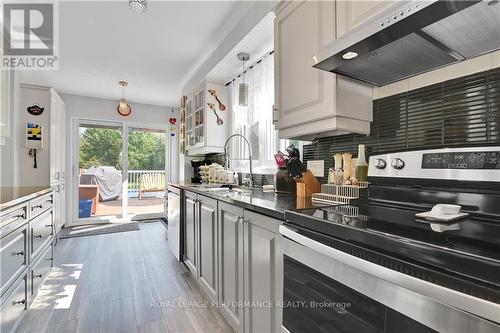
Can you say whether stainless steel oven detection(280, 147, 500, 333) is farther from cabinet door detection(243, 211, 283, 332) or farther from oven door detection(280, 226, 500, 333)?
cabinet door detection(243, 211, 283, 332)

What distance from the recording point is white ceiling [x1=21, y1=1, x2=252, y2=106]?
7.19 ft

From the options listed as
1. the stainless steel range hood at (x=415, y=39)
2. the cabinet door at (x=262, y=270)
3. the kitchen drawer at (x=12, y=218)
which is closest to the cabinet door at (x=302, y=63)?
the stainless steel range hood at (x=415, y=39)

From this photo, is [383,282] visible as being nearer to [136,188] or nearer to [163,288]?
[163,288]

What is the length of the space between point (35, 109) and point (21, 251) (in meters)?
2.40

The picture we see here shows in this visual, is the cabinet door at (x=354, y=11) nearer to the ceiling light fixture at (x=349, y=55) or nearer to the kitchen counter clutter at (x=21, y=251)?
the ceiling light fixture at (x=349, y=55)

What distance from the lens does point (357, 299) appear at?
0.71 meters

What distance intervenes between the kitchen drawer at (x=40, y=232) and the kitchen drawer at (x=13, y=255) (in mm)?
144

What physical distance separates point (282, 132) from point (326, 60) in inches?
24.1

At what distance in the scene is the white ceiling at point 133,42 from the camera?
2.19 meters

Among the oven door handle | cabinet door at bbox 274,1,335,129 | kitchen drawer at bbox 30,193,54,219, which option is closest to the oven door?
the oven door handle

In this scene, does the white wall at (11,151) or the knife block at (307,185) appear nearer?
the knife block at (307,185)

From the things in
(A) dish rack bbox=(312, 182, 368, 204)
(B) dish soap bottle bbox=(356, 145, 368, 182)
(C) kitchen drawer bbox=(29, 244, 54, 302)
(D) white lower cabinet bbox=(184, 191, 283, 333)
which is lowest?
(C) kitchen drawer bbox=(29, 244, 54, 302)

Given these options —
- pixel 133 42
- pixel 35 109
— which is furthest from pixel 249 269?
pixel 35 109

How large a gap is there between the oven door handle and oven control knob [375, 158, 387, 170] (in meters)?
0.53
